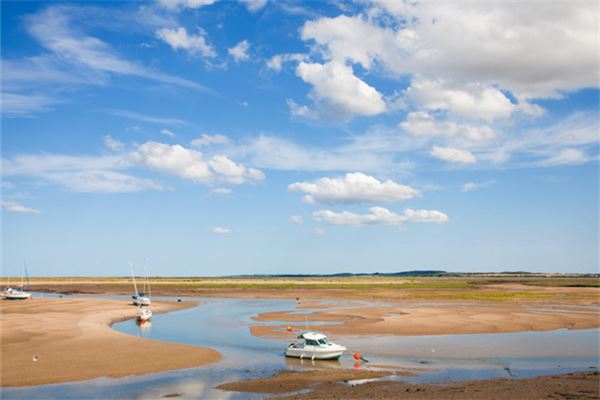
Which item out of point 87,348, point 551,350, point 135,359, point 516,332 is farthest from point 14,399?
point 516,332

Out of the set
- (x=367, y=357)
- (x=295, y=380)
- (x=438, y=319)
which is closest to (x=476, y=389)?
(x=295, y=380)

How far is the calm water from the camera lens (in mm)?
29562

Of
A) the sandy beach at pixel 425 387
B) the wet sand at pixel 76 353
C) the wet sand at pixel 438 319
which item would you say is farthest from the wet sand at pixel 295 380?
the wet sand at pixel 438 319

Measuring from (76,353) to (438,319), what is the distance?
39.4 metres

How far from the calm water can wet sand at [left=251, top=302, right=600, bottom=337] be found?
3.08 meters

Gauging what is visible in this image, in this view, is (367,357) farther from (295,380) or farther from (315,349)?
(295,380)

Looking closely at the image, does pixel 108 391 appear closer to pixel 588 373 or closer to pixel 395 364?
pixel 395 364

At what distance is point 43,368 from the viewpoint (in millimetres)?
34031

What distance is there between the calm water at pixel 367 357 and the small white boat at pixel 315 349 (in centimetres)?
A: 87

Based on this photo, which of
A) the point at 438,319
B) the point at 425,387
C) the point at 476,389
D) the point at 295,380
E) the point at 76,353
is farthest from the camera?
the point at 438,319

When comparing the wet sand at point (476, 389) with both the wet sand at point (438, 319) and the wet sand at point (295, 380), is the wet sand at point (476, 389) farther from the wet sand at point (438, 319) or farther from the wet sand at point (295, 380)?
the wet sand at point (438, 319)

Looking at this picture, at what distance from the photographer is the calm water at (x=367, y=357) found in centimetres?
2956

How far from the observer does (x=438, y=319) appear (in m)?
61.2

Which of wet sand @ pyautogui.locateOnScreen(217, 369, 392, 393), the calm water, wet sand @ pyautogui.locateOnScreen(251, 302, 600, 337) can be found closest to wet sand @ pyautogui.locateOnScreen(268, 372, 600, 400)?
wet sand @ pyautogui.locateOnScreen(217, 369, 392, 393)
